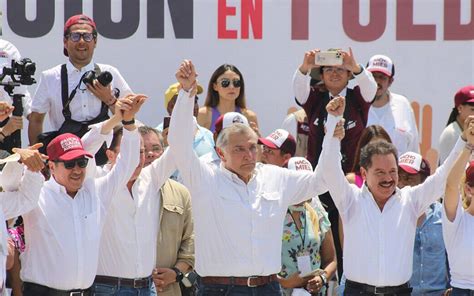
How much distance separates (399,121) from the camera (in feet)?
31.2

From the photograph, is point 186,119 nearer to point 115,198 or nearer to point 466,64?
point 115,198

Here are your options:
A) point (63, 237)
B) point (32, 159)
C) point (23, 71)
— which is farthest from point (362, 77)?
point (32, 159)

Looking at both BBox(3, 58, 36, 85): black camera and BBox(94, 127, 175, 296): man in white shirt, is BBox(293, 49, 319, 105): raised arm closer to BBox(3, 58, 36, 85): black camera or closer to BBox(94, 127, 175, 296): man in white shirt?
BBox(94, 127, 175, 296): man in white shirt

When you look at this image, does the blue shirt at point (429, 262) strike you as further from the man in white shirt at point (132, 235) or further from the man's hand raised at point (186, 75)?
the man's hand raised at point (186, 75)

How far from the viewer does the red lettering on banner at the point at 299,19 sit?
10.0 meters

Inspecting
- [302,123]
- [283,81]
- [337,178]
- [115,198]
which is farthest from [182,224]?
[283,81]

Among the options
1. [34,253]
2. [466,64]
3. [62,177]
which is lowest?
[34,253]

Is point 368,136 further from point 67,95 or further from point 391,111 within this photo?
point 67,95

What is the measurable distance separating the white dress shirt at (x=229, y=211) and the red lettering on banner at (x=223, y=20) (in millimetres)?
2804

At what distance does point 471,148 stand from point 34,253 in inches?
106

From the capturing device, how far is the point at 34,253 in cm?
708

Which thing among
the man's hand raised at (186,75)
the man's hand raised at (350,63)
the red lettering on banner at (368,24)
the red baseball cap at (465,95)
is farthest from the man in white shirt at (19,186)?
the red lettering on banner at (368,24)

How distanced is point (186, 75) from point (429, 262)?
7.41 ft

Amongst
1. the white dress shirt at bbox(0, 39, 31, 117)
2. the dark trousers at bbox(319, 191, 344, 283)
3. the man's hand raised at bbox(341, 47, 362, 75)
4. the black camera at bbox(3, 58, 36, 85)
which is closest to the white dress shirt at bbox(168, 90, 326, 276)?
the black camera at bbox(3, 58, 36, 85)
